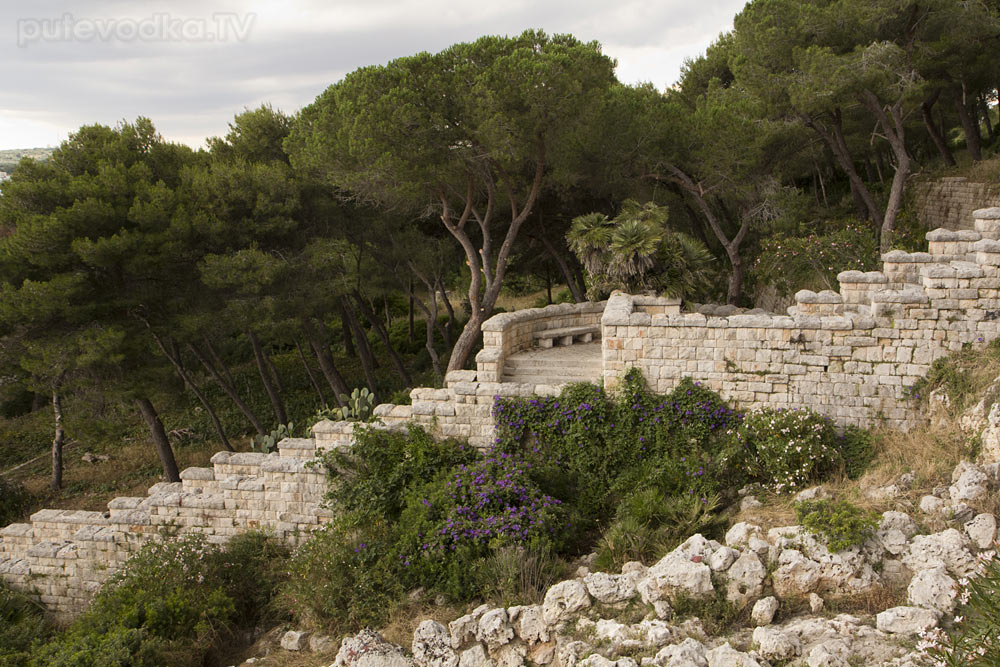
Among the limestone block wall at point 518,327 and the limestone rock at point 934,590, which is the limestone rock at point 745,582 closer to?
the limestone rock at point 934,590

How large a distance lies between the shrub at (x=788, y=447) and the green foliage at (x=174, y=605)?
22.2ft

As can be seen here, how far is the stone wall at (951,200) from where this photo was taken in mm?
15250

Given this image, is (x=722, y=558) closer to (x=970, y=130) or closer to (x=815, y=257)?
(x=815, y=257)

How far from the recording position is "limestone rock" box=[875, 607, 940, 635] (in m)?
4.97

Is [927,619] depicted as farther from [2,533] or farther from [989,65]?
[989,65]

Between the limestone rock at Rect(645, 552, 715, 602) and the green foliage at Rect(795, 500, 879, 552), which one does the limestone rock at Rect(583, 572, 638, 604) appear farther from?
the green foliage at Rect(795, 500, 879, 552)

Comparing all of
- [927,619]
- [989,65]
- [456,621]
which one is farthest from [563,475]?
[989,65]

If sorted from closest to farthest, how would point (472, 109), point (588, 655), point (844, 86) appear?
point (588, 655)
point (472, 109)
point (844, 86)

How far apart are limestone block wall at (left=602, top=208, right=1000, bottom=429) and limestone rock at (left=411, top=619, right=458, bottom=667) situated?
4234 millimetres

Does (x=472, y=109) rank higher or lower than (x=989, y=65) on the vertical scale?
lower

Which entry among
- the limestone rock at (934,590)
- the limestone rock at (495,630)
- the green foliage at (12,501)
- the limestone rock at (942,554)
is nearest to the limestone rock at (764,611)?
the limestone rock at (934,590)

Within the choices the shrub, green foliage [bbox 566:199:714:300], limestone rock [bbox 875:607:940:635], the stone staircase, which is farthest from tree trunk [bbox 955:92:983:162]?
limestone rock [bbox 875:607:940:635]

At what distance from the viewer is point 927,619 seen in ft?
16.4

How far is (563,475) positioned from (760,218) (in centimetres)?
1022
